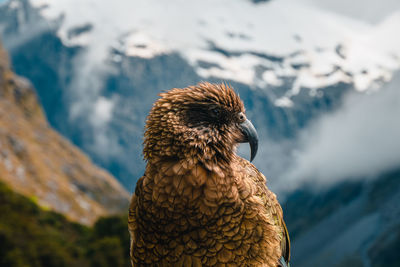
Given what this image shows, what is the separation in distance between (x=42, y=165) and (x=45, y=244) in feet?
316

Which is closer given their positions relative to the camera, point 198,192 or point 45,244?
point 198,192

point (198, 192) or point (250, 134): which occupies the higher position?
point (250, 134)

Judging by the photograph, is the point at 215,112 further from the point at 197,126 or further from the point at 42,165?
the point at 42,165

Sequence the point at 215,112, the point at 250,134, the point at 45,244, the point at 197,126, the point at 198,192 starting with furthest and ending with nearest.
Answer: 1. the point at 45,244
2. the point at 250,134
3. the point at 215,112
4. the point at 197,126
5. the point at 198,192

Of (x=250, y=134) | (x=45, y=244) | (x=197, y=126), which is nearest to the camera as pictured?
(x=197, y=126)

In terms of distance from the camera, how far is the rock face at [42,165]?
100312 millimetres

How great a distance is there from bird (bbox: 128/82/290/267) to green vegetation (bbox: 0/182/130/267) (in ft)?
86.6

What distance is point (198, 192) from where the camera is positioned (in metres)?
3.55

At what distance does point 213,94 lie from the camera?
3830 mm

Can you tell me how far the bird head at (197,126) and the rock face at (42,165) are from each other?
320 ft

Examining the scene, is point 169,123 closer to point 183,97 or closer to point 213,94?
point 183,97

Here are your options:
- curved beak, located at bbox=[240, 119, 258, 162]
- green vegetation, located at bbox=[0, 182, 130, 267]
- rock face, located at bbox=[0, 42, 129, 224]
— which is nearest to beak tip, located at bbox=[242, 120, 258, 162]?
curved beak, located at bbox=[240, 119, 258, 162]

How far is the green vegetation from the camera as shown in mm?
25609

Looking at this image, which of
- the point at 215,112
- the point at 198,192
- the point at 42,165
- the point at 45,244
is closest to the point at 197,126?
the point at 215,112
